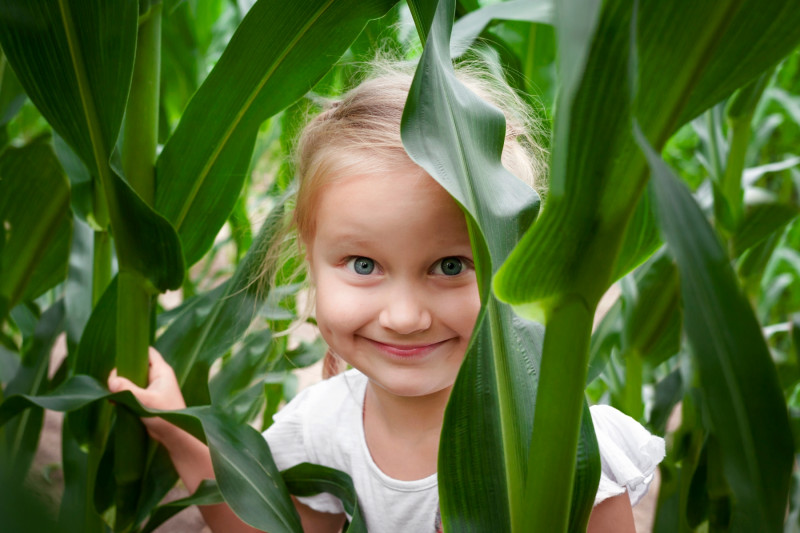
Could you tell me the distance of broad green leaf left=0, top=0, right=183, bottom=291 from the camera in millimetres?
632

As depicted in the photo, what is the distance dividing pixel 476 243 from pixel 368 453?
0.44 m

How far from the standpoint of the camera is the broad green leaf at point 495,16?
81 centimetres

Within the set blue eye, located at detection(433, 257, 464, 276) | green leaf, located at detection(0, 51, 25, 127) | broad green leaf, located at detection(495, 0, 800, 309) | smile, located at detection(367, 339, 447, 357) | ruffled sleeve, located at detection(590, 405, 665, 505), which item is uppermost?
green leaf, located at detection(0, 51, 25, 127)

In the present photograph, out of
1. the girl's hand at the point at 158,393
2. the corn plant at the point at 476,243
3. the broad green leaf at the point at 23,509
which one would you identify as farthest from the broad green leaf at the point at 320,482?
the broad green leaf at the point at 23,509

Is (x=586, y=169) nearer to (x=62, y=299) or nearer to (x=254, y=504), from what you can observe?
(x=254, y=504)

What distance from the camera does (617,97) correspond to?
382mm

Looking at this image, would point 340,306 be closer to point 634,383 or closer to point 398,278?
point 398,278

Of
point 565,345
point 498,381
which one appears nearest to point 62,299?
point 498,381

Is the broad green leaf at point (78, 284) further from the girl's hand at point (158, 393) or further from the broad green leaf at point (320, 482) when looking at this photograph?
the broad green leaf at point (320, 482)

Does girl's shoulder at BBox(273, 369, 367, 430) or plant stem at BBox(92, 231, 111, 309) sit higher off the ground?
plant stem at BBox(92, 231, 111, 309)

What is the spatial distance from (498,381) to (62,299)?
0.72 metres

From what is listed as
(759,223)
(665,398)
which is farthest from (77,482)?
(759,223)

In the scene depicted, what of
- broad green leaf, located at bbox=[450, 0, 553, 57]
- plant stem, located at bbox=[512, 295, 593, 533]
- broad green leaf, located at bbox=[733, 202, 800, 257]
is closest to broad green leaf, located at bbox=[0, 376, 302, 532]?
plant stem, located at bbox=[512, 295, 593, 533]

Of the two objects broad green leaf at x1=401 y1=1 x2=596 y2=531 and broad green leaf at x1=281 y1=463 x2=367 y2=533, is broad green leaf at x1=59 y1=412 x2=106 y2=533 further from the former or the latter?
broad green leaf at x1=401 y1=1 x2=596 y2=531
